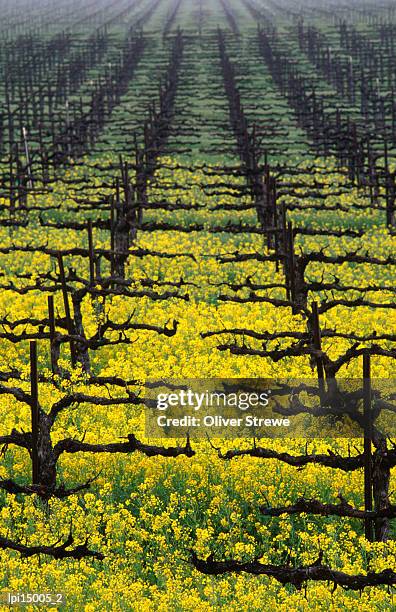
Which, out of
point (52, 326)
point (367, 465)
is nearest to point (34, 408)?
point (367, 465)

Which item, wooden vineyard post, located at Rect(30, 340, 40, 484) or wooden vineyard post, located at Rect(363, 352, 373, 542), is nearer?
wooden vineyard post, located at Rect(363, 352, 373, 542)

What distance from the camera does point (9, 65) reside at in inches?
4067

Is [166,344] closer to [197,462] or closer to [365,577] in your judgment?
[197,462]

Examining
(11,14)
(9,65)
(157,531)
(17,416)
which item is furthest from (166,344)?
(11,14)

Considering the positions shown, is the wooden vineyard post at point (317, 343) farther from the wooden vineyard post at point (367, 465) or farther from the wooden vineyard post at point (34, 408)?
the wooden vineyard post at point (34, 408)

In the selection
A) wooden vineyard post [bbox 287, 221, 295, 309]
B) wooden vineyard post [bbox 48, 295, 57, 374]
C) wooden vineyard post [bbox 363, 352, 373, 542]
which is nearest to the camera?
wooden vineyard post [bbox 363, 352, 373, 542]

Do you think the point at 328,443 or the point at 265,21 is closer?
the point at 328,443

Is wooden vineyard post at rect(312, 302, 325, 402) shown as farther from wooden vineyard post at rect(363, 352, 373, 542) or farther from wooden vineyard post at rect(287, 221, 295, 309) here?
wooden vineyard post at rect(287, 221, 295, 309)

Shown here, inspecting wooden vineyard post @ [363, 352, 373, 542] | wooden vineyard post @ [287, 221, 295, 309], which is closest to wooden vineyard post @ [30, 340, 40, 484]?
wooden vineyard post @ [363, 352, 373, 542]

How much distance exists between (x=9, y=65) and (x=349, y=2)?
11006cm

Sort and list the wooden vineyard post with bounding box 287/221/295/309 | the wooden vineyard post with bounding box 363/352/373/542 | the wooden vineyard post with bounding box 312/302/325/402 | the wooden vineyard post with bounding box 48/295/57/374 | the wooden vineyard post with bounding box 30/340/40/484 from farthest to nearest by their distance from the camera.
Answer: the wooden vineyard post with bounding box 287/221/295/309 < the wooden vineyard post with bounding box 48/295/57/374 < the wooden vineyard post with bounding box 312/302/325/402 < the wooden vineyard post with bounding box 30/340/40/484 < the wooden vineyard post with bounding box 363/352/373/542

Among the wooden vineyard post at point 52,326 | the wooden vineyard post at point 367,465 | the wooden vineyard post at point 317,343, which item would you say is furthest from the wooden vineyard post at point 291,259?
the wooden vineyard post at point 367,465

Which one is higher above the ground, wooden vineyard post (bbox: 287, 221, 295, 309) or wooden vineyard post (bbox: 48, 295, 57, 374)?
wooden vineyard post (bbox: 287, 221, 295, 309)

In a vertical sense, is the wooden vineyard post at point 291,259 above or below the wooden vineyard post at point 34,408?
above
